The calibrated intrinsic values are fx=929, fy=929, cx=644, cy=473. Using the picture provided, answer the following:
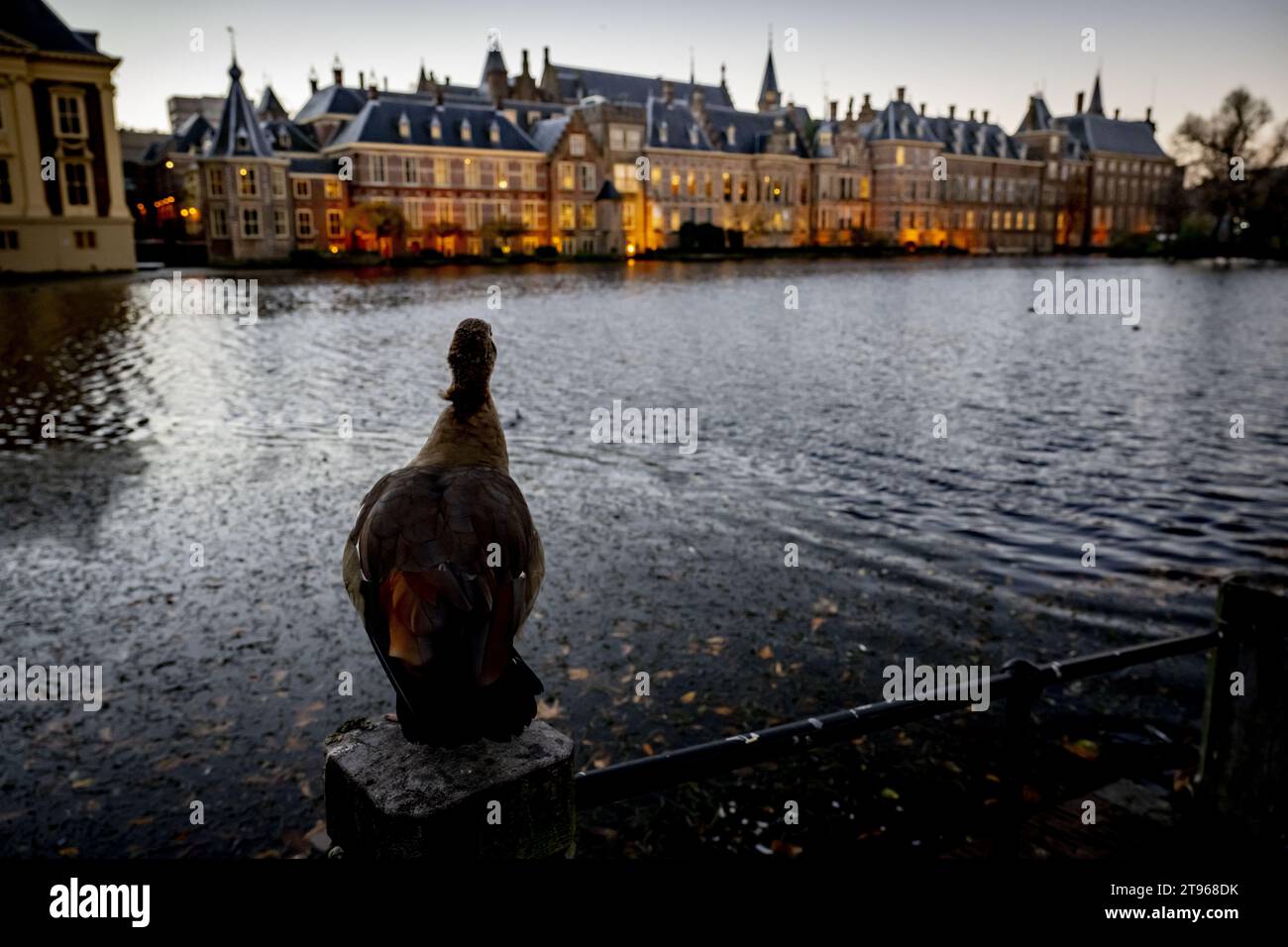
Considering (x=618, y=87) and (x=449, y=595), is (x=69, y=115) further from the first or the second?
(x=618, y=87)

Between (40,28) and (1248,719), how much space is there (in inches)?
2429

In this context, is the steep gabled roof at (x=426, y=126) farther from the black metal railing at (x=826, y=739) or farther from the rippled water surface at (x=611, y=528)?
the black metal railing at (x=826, y=739)

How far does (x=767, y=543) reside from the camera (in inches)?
406

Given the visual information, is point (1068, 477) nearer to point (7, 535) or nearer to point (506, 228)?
point (7, 535)

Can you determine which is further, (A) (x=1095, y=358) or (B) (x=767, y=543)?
(A) (x=1095, y=358)

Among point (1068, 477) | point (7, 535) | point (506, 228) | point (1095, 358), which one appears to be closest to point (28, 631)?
point (7, 535)

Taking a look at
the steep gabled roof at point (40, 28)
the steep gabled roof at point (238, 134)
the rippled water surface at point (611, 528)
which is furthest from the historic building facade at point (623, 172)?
the rippled water surface at point (611, 528)

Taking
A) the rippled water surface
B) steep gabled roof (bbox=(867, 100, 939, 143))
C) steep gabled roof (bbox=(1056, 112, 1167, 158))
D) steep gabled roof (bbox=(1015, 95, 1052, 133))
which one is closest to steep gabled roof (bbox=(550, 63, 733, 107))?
steep gabled roof (bbox=(867, 100, 939, 143))

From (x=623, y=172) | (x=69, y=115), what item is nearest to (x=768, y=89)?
(x=623, y=172)

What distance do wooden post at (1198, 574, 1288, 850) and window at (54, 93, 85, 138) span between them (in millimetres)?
60088

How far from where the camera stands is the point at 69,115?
50.6 metres

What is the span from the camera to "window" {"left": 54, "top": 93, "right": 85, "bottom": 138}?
5016 centimetres

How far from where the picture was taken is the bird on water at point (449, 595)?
262 cm
